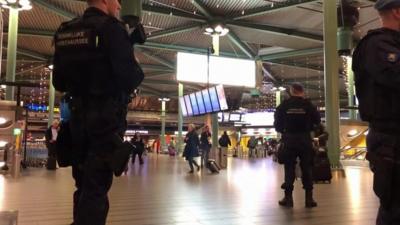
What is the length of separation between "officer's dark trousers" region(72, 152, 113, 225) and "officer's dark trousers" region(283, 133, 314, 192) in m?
3.49

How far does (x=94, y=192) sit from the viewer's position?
2.21m

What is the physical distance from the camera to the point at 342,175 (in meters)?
10.7

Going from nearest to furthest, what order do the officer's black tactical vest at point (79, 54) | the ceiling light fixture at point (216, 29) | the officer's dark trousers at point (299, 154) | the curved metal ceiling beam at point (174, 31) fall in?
the officer's black tactical vest at point (79, 54) → the officer's dark trousers at point (299, 154) → the ceiling light fixture at point (216, 29) → the curved metal ceiling beam at point (174, 31)

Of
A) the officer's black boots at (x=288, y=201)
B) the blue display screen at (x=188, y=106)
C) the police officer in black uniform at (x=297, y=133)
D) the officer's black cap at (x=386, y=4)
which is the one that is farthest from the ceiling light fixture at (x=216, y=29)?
the officer's black cap at (x=386, y=4)

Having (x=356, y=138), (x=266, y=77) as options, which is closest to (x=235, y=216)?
(x=356, y=138)

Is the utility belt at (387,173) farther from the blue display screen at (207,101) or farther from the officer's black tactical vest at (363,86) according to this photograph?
the blue display screen at (207,101)

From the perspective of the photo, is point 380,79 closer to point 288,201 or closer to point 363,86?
point 363,86

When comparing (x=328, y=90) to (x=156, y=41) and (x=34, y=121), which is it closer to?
(x=156, y=41)

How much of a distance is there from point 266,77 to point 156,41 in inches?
514

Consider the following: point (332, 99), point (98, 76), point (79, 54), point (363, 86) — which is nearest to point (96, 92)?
point (98, 76)

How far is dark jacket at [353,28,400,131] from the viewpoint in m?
2.13

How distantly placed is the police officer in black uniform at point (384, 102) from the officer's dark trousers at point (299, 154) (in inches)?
120

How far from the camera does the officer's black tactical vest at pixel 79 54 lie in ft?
7.66

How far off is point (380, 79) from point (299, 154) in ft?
10.9
